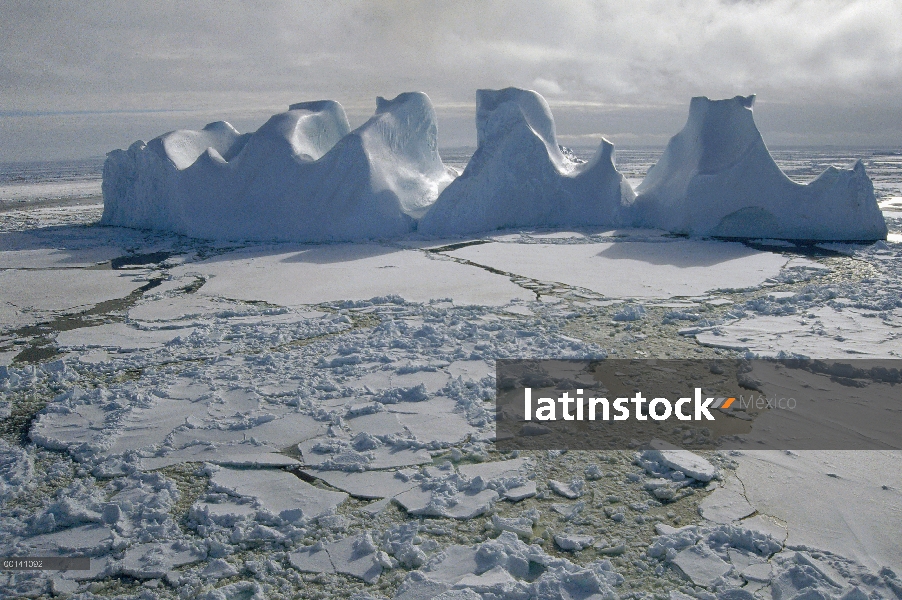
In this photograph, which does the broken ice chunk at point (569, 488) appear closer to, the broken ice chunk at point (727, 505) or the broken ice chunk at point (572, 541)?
the broken ice chunk at point (572, 541)

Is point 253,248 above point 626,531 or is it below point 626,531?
above

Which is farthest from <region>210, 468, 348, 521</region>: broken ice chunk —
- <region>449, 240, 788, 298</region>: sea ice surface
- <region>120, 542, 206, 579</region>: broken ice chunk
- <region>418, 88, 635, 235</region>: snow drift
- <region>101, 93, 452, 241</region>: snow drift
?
<region>418, 88, 635, 235</region>: snow drift

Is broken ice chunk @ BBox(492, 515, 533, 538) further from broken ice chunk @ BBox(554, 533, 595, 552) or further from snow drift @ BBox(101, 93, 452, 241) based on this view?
snow drift @ BBox(101, 93, 452, 241)

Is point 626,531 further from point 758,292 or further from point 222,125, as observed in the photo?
point 222,125

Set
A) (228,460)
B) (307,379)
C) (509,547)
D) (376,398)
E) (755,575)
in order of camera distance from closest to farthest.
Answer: (755,575)
(509,547)
(228,460)
(376,398)
(307,379)

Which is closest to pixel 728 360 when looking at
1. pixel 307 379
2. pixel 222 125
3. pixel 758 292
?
pixel 758 292

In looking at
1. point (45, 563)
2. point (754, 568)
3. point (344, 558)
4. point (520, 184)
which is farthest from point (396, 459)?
point (520, 184)
